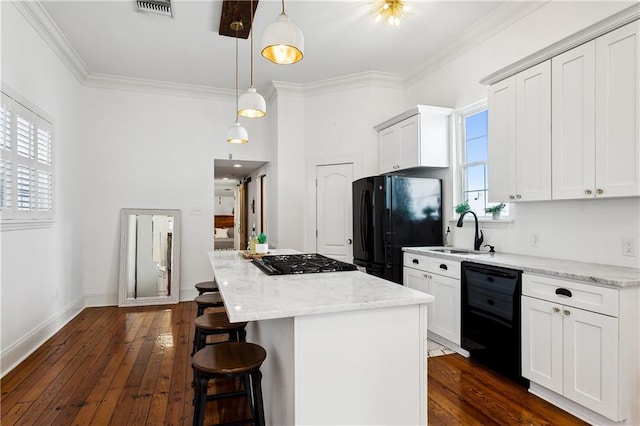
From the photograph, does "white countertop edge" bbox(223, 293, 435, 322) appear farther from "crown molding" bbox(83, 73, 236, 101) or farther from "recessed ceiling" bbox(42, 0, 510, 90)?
"crown molding" bbox(83, 73, 236, 101)

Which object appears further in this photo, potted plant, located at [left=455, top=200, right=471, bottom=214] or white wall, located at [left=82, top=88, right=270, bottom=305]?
white wall, located at [left=82, top=88, right=270, bottom=305]

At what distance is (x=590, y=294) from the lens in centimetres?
211

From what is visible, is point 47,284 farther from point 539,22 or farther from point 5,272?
point 539,22

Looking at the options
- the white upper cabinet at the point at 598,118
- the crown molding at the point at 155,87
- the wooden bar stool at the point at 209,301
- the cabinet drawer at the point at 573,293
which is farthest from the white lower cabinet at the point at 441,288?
the crown molding at the point at 155,87

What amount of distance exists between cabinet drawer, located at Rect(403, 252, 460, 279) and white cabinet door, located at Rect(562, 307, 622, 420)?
39.6 inches

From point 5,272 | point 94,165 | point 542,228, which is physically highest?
point 94,165

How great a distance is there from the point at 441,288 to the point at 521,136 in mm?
1472

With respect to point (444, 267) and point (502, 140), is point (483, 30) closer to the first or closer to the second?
point (502, 140)

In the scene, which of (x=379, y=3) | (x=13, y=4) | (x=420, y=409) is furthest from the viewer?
(x=379, y=3)

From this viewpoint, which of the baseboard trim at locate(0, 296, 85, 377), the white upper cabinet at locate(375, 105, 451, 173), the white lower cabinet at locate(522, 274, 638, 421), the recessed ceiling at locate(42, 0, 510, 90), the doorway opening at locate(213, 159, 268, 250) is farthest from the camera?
the doorway opening at locate(213, 159, 268, 250)

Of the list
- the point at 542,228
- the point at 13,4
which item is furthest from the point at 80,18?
the point at 542,228

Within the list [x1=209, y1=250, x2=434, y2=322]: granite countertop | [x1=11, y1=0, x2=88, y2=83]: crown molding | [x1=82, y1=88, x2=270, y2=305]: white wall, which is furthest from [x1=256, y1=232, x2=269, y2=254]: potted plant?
[x1=11, y1=0, x2=88, y2=83]: crown molding

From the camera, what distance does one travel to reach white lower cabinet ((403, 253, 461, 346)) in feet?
10.5

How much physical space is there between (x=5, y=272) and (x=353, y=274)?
2797mm
